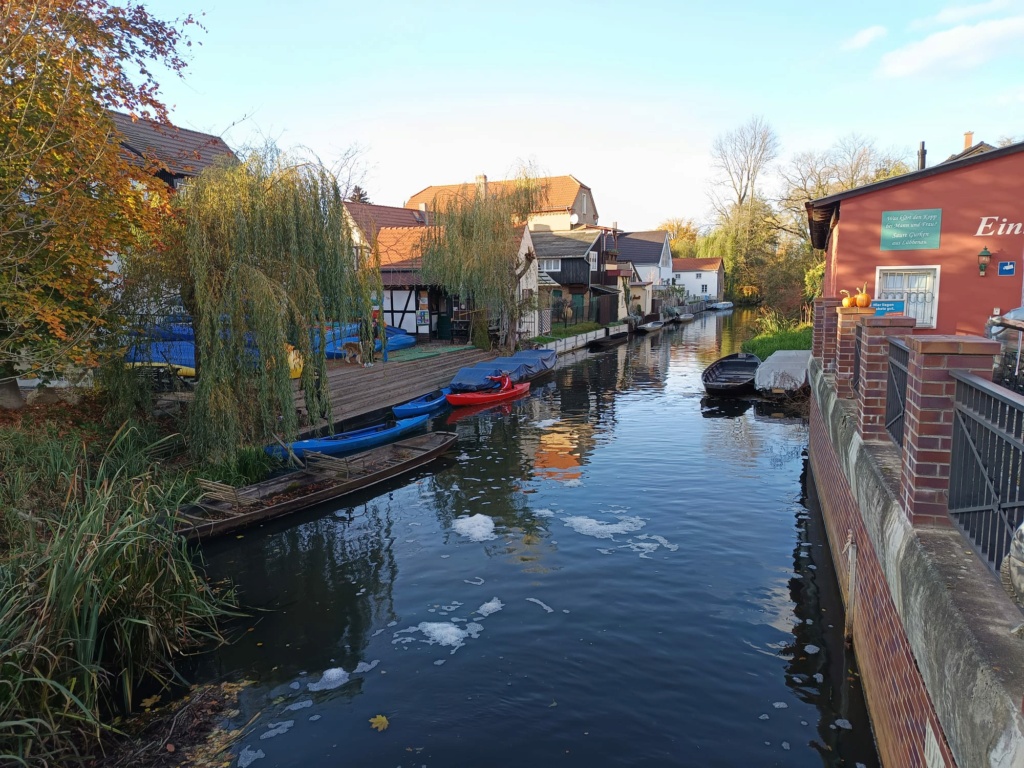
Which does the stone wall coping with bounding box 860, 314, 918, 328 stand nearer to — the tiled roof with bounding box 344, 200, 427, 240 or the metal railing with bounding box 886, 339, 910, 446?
the metal railing with bounding box 886, 339, 910, 446

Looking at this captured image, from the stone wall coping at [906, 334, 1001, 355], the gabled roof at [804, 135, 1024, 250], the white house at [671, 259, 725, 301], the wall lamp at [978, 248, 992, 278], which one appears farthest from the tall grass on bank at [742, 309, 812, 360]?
the white house at [671, 259, 725, 301]

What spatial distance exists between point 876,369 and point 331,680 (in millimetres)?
6470

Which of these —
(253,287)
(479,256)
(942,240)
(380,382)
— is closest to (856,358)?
(942,240)

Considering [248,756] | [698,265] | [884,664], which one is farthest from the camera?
[698,265]

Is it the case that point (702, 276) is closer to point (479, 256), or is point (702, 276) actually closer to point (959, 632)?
point (479, 256)

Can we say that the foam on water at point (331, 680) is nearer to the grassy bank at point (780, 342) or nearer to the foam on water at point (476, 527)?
the foam on water at point (476, 527)

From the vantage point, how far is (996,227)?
46.7ft

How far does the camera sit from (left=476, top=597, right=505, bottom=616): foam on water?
8617mm

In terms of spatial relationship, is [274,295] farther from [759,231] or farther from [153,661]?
[759,231]

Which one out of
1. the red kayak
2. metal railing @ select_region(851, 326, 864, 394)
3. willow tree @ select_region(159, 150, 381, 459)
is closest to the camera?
metal railing @ select_region(851, 326, 864, 394)

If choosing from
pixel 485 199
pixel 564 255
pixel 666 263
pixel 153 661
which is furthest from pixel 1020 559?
pixel 666 263

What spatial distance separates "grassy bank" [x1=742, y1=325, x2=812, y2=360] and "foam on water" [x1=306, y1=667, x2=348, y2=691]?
25170mm

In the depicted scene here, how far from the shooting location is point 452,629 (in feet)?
27.0

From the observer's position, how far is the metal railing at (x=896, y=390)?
5.79 metres
